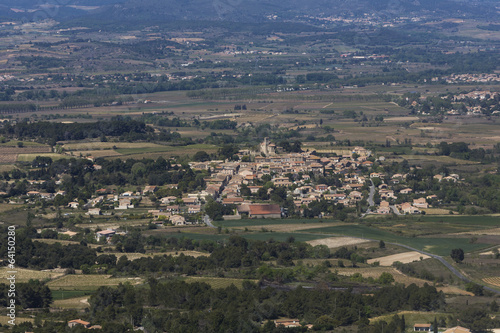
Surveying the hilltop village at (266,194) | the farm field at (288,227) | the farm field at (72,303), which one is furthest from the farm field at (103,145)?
the farm field at (72,303)

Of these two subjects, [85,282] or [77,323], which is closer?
[77,323]

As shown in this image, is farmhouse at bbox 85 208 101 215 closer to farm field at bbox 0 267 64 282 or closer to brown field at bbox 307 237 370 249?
farm field at bbox 0 267 64 282

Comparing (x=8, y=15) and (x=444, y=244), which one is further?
(x=8, y=15)

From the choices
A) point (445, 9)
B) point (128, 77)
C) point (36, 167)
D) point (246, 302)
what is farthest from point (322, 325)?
point (445, 9)

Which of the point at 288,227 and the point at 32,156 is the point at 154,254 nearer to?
the point at 288,227

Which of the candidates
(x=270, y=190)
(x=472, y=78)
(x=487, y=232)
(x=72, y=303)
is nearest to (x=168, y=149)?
(x=270, y=190)

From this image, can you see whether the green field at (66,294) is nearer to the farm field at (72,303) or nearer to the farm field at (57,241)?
the farm field at (72,303)

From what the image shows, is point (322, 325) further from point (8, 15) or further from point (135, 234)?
point (8, 15)

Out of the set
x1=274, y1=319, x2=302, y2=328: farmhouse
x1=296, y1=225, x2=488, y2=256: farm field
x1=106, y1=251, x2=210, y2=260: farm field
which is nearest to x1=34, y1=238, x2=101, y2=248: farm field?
x1=106, y1=251, x2=210, y2=260: farm field
